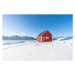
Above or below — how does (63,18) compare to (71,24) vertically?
above

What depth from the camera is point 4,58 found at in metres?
1.93

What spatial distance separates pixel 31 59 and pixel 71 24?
3.05 metres

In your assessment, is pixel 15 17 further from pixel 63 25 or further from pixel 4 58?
pixel 63 25
